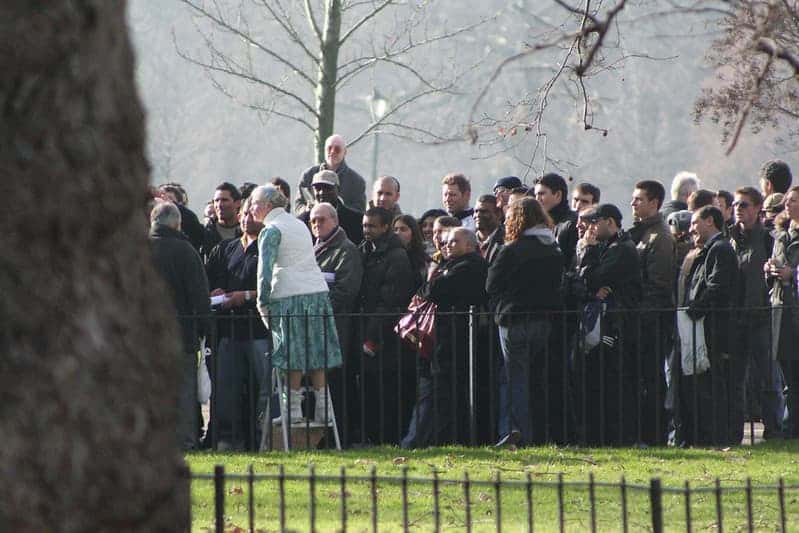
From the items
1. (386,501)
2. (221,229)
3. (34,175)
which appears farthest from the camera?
(221,229)

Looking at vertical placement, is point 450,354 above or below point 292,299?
below

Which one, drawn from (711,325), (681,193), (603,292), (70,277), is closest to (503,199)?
(603,292)

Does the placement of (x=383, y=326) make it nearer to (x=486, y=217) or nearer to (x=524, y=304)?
A: (x=486, y=217)

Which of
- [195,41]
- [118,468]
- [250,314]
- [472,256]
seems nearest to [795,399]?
[472,256]

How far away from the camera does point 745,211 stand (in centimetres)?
1240

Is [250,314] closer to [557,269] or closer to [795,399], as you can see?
[557,269]

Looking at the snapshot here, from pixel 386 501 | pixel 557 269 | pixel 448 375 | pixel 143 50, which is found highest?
pixel 143 50

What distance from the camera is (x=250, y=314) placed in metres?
11.8

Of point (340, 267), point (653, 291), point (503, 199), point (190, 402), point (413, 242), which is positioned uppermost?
point (503, 199)

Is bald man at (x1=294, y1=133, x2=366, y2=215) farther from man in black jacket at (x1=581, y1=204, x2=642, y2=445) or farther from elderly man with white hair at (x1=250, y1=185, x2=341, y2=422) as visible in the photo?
man in black jacket at (x1=581, y1=204, x2=642, y2=445)

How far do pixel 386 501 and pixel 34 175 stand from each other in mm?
5457

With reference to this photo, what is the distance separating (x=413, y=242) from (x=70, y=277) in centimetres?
842

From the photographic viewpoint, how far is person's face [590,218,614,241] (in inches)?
462

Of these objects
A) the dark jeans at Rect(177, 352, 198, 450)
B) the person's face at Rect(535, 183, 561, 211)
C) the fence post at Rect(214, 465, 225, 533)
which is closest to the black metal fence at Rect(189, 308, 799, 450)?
the dark jeans at Rect(177, 352, 198, 450)
